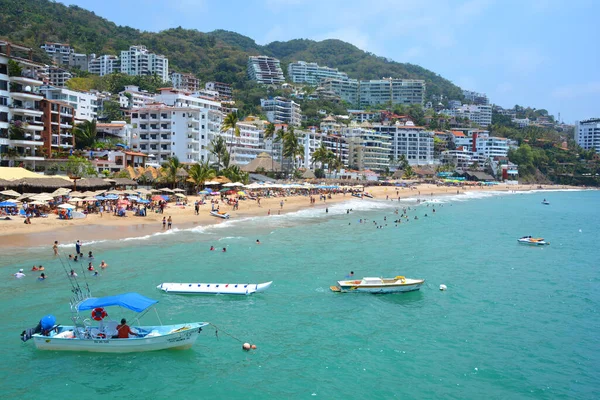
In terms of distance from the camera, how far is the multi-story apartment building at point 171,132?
79.7 m

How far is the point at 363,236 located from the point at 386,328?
23508mm

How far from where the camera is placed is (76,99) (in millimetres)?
87500

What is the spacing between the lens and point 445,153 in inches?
6447

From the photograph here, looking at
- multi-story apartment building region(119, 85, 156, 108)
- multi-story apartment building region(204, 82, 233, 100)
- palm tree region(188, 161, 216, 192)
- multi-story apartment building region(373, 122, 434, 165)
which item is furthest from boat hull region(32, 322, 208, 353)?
multi-story apartment building region(204, 82, 233, 100)

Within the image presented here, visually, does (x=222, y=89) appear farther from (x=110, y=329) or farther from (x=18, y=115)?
(x=110, y=329)

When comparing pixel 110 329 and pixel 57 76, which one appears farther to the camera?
pixel 57 76

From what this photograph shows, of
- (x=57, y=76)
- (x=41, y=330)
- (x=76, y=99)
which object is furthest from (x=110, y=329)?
(x=57, y=76)

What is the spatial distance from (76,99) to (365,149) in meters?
78.6

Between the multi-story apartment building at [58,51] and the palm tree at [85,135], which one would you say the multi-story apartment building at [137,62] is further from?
the palm tree at [85,135]

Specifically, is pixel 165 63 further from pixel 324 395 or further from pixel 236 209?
pixel 324 395

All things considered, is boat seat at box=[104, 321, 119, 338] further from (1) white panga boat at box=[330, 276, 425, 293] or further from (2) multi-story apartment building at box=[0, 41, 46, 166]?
(2) multi-story apartment building at box=[0, 41, 46, 166]

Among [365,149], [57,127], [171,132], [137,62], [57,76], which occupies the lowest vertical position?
[57,127]

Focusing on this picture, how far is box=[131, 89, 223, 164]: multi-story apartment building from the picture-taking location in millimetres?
79688

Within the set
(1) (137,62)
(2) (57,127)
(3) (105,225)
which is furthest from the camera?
(1) (137,62)
